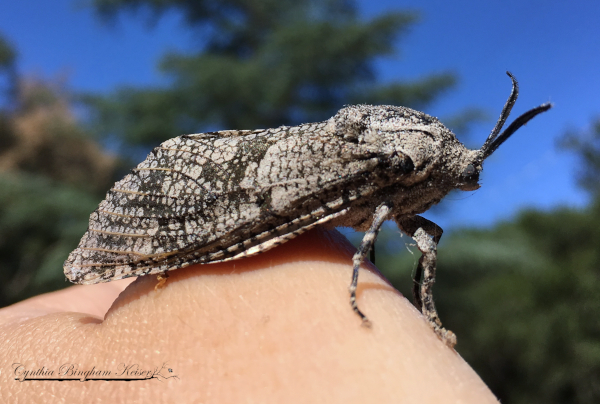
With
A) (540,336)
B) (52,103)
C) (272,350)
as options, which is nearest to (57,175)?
(52,103)

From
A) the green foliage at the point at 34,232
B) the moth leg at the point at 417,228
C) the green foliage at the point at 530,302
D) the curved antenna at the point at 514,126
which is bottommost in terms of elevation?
the green foliage at the point at 530,302

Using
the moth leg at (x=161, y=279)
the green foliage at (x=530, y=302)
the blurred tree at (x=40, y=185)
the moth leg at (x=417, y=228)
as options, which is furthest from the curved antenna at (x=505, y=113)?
the blurred tree at (x=40, y=185)

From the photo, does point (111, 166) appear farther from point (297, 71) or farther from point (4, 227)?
point (297, 71)

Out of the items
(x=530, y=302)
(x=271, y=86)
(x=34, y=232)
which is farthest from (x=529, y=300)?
(x=34, y=232)

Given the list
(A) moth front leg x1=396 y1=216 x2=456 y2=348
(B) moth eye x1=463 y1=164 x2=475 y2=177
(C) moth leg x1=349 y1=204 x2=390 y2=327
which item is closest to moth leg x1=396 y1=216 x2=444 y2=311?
(A) moth front leg x1=396 y1=216 x2=456 y2=348

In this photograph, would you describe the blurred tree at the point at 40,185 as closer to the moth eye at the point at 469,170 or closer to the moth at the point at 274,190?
the moth at the point at 274,190

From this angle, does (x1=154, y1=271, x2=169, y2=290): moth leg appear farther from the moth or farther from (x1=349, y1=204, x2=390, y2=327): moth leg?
(x1=349, y1=204, x2=390, y2=327): moth leg

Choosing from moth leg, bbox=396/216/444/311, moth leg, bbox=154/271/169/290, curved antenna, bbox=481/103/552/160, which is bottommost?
moth leg, bbox=396/216/444/311

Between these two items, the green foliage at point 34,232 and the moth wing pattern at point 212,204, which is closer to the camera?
the moth wing pattern at point 212,204

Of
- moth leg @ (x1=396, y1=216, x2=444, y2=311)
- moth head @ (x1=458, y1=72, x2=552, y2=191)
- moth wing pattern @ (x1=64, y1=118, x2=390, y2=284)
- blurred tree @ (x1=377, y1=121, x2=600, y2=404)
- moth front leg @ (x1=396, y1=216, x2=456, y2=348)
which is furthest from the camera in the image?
blurred tree @ (x1=377, y1=121, x2=600, y2=404)
